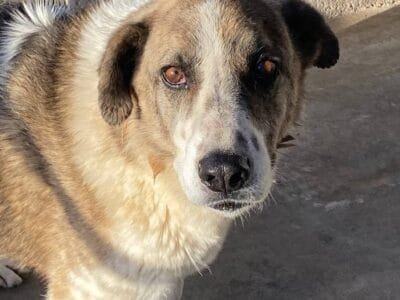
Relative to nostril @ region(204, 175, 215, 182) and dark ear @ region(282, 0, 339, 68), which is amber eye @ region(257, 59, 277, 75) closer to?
dark ear @ region(282, 0, 339, 68)

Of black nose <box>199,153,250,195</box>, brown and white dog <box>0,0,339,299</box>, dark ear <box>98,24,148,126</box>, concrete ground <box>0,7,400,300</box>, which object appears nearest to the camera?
black nose <box>199,153,250,195</box>

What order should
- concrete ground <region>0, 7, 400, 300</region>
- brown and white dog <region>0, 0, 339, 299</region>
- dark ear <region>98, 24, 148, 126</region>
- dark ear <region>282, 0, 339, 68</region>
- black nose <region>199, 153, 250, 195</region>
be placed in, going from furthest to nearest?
1. concrete ground <region>0, 7, 400, 300</region>
2. dark ear <region>282, 0, 339, 68</region>
3. dark ear <region>98, 24, 148, 126</region>
4. brown and white dog <region>0, 0, 339, 299</region>
5. black nose <region>199, 153, 250, 195</region>

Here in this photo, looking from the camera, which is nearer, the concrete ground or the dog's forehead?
the dog's forehead

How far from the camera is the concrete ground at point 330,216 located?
13.0 feet

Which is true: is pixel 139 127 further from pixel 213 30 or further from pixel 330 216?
pixel 330 216

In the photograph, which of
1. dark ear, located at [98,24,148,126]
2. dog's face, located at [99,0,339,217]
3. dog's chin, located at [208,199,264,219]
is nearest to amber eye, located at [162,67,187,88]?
dog's face, located at [99,0,339,217]

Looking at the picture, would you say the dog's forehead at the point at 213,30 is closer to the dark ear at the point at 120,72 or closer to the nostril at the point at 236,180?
the dark ear at the point at 120,72

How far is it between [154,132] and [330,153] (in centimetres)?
211

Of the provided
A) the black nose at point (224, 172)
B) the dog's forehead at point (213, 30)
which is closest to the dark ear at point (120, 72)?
the dog's forehead at point (213, 30)

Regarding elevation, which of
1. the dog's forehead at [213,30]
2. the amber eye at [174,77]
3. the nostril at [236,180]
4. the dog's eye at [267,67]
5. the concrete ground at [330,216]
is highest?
the dog's forehead at [213,30]

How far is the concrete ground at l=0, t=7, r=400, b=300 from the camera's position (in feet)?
13.0

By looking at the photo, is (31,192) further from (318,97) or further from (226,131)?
(318,97)

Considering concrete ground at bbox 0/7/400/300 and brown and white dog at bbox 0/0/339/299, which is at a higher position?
brown and white dog at bbox 0/0/339/299

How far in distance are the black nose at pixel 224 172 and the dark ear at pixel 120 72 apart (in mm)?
444
